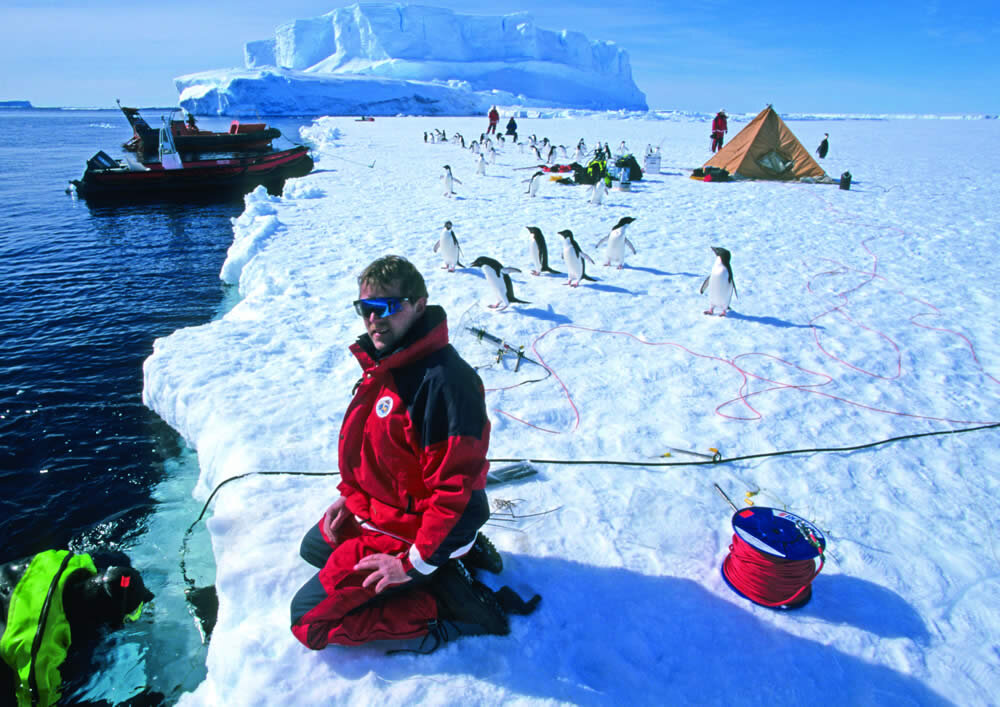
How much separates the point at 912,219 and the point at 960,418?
25.9 ft

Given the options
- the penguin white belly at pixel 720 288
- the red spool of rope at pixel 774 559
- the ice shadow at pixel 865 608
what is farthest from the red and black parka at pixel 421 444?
the penguin white belly at pixel 720 288

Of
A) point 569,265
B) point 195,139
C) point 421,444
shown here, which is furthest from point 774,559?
point 195,139

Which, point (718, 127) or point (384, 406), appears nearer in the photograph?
point (384, 406)

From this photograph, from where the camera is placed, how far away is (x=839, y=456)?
3174 mm

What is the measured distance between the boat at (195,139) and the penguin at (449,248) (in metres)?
18.5

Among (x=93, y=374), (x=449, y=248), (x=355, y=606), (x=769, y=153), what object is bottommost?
(x=93, y=374)

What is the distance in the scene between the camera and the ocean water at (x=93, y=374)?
3.45 m

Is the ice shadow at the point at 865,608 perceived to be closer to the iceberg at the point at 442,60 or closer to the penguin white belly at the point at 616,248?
the penguin white belly at the point at 616,248

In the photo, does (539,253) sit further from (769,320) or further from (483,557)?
(483,557)

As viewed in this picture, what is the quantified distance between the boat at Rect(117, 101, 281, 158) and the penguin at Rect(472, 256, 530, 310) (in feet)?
65.6

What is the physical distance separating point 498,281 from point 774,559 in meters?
3.89

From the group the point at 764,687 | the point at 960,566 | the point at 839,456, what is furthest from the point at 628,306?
the point at 764,687

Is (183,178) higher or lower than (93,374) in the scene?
higher

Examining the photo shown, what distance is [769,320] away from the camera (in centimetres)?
528
